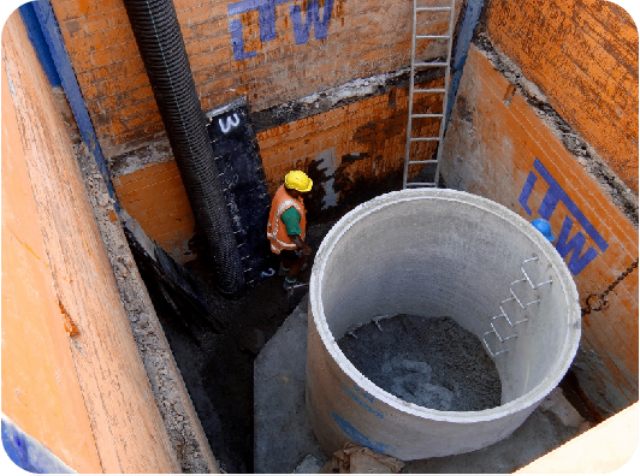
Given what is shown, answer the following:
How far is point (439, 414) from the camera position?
11.0ft

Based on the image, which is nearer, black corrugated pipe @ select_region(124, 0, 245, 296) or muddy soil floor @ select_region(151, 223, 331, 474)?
black corrugated pipe @ select_region(124, 0, 245, 296)

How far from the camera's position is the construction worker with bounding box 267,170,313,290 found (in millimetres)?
5430

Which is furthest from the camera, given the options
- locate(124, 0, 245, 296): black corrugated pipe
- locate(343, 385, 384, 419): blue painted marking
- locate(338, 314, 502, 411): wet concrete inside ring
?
locate(338, 314, 502, 411): wet concrete inside ring

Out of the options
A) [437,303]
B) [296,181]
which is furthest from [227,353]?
[437,303]

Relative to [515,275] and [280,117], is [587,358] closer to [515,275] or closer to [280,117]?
[515,275]

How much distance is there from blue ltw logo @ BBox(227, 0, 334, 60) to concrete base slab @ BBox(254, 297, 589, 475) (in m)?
2.73

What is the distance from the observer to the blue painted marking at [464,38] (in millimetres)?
5426

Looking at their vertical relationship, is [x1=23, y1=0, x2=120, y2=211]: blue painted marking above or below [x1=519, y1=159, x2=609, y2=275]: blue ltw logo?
above

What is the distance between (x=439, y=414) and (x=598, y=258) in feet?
7.19

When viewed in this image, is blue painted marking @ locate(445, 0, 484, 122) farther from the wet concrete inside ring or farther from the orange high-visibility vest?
the wet concrete inside ring

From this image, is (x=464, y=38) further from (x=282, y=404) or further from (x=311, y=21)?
(x=282, y=404)

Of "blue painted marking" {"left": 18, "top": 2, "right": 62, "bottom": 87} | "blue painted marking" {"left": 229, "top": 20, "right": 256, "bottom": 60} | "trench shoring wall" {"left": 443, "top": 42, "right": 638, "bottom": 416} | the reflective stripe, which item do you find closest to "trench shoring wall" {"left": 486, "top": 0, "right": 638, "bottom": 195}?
"trench shoring wall" {"left": 443, "top": 42, "right": 638, "bottom": 416}

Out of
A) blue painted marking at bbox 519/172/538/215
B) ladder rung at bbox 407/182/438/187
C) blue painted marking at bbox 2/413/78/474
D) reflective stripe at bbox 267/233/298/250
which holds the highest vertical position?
blue painted marking at bbox 2/413/78/474

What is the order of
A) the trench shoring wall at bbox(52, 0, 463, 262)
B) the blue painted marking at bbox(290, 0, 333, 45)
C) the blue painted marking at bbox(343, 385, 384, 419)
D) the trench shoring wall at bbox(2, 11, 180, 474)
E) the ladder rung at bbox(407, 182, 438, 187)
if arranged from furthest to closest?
the ladder rung at bbox(407, 182, 438, 187), the blue painted marking at bbox(290, 0, 333, 45), the trench shoring wall at bbox(52, 0, 463, 262), the blue painted marking at bbox(343, 385, 384, 419), the trench shoring wall at bbox(2, 11, 180, 474)
